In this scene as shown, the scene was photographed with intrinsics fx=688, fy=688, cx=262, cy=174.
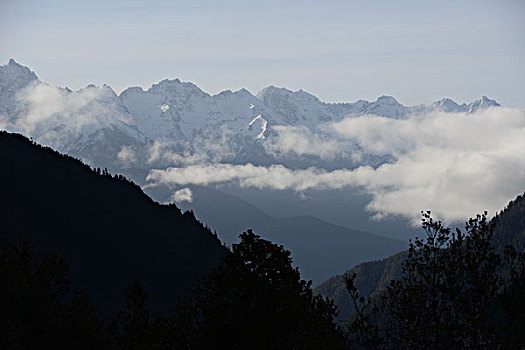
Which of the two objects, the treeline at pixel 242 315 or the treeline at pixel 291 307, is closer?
the treeline at pixel 291 307

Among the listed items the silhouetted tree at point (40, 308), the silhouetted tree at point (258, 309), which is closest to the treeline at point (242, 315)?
the silhouetted tree at point (258, 309)

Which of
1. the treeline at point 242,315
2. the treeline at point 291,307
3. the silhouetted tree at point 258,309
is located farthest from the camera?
the treeline at point 242,315

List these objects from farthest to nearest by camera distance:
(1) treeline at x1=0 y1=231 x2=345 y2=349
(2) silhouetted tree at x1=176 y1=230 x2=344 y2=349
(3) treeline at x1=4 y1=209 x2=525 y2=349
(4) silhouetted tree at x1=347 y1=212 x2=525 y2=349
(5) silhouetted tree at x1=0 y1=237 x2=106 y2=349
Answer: (5) silhouetted tree at x1=0 y1=237 x2=106 y2=349 → (1) treeline at x1=0 y1=231 x2=345 y2=349 → (2) silhouetted tree at x1=176 y1=230 x2=344 y2=349 → (3) treeline at x1=4 y1=209 x2=525 y2=349 → (4) silhouetted tree at x1=347 y1=212 x2=525 y2=349

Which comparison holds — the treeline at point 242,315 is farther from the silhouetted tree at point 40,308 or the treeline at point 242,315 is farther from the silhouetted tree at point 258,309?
the silhouetted tree at point 40,308

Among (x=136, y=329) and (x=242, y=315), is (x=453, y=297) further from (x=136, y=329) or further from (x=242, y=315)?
(x=136, y=329)

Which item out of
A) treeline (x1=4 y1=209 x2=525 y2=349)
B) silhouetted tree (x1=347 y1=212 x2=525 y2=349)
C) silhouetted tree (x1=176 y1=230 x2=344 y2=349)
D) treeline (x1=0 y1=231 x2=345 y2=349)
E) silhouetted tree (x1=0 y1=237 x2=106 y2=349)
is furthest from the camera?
silhouetted tree (x1=0 y1=237 x2=106 y2=349)

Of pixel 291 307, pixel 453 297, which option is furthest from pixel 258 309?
pixel 453 297

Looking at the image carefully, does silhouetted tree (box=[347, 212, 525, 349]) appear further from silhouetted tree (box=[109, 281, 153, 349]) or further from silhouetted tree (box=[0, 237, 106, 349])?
silhouetted tree (box=[0, 237, 106, 349])

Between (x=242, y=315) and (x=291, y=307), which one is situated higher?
(x=291, y=307)

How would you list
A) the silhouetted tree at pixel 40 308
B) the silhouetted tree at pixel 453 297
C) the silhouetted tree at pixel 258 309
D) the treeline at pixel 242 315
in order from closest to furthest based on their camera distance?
the silhouetted tree at pixel 453 297 < the silhouetted tree at pixel 258 309 < the treeline at pixel 242 315 < the silhouetted tree at pixel 40 308

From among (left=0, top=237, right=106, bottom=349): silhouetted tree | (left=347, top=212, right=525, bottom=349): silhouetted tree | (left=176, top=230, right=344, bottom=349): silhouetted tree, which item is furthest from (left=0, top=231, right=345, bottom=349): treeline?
(left=347, top=212, right=525, bottom=349): silhouetted tree

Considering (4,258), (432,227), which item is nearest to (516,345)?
(432,227)

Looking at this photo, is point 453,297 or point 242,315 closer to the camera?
point 453,297

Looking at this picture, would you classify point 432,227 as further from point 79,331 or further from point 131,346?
point 79,331
